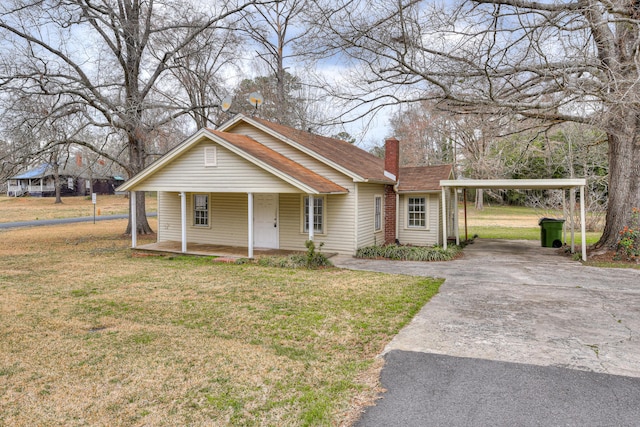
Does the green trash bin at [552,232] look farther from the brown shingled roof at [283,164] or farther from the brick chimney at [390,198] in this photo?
the brown shingled roof at [283,164]

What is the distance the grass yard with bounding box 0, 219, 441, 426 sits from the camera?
157 inches

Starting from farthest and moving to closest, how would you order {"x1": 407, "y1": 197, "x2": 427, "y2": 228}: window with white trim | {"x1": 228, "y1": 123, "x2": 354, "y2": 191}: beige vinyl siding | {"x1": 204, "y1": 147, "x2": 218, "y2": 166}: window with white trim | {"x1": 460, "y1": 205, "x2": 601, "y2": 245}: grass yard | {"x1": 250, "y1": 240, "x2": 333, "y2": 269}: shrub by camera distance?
{"x1": 460, "y1": 205, "x2": 601, "y2": 245}: grass yard → {"x1": 407, "y1": 197, "x2": 427, "y2": 228}: window with white trim → {"x1": 228, "y1": 123, "x2": 354, "y2": 191}: beige vinyl siding → {"x1": 204, "y1": 147, "x2": 218, "y2": 166}: window with white trim → {"x1": 250, "y1": 240, "x2": 333, "y2": 269}: shrub

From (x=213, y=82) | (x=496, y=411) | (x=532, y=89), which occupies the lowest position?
(x=496, y=411)

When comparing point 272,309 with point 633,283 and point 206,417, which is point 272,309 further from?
point 633,283

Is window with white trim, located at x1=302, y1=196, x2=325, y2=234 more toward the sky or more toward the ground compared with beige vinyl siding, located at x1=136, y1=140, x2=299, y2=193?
more toward the ground

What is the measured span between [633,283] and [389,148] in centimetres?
855

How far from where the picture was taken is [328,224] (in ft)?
45.8

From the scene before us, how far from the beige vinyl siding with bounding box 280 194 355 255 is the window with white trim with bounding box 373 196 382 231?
1667 mm

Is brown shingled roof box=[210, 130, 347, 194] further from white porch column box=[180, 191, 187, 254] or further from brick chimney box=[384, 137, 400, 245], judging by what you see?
brick chimney box=[384, 137, 400, 245]

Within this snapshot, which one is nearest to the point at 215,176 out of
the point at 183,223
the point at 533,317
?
the point at 183,223

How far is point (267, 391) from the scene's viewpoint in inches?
169

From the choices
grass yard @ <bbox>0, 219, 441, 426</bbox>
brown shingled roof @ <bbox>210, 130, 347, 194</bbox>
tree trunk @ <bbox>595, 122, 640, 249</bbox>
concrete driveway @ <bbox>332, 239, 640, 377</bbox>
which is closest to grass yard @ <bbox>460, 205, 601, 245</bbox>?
tree trunk @ <bbox>595, 122, 640, 249</bbox>

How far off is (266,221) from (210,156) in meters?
3.08

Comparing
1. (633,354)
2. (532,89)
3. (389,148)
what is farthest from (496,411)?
(389,148)
